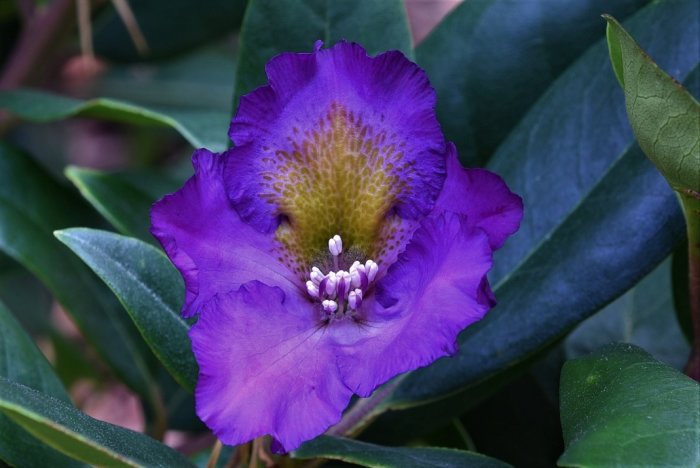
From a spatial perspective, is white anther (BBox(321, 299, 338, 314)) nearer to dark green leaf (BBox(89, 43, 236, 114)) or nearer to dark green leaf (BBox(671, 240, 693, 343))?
dark green leaf (BBox(671, 240, 693, 343))

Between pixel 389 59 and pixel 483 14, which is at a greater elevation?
pixel 389 59

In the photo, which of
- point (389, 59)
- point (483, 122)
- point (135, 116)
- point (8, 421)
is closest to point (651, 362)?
point (389, 59)

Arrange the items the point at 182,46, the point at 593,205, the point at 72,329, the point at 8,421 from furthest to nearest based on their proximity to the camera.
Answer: the point at 72,329
the point at 182,46
the point at 593,205
the point at 8,421

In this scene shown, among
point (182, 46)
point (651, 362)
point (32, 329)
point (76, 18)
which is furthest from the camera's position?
point (32, 329)

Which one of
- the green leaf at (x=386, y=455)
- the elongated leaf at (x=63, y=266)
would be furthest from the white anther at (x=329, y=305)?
the elongated leaf at (x=63, y=266)

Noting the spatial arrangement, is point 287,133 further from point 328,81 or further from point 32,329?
point 32,329

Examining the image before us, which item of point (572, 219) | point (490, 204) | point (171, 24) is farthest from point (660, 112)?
point (171, 24)
